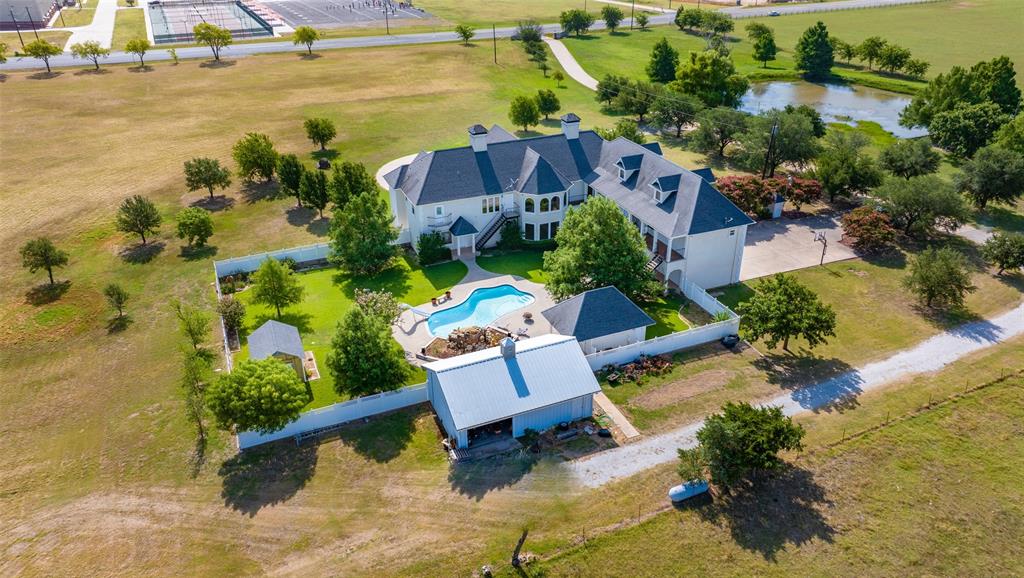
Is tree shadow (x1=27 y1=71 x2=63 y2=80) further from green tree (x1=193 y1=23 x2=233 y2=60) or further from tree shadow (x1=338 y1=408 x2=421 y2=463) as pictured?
tree shadow (x1=338 y1=408 x2=421 y2=463)

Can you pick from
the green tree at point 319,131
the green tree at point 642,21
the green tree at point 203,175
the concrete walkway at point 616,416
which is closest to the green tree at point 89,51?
the green tree at point 319,131

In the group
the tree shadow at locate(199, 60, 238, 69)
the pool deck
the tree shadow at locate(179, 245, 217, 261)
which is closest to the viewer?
the pool deck

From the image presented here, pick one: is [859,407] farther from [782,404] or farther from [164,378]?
[164,378]

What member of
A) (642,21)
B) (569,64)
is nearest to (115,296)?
(569,64)

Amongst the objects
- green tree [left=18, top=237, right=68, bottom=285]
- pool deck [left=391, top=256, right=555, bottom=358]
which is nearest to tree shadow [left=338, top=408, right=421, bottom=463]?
pool deck [left=391, top=256, right=555, bottom=358]

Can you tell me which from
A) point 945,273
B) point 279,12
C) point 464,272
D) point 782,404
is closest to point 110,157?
point 464,272

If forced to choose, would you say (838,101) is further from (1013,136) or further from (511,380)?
(511,380)

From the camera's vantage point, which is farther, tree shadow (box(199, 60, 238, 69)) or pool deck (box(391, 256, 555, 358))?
tree shadow (box(199, 60, 238, 69))
